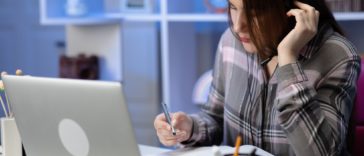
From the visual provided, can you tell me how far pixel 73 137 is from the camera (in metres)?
1.18

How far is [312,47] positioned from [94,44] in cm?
191

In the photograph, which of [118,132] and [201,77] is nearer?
[118,132]

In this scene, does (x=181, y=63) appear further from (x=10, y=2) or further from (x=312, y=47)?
(x=10, y=2)

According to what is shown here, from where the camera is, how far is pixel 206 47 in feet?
10.0

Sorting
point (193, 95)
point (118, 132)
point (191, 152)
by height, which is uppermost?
point (118, 132)

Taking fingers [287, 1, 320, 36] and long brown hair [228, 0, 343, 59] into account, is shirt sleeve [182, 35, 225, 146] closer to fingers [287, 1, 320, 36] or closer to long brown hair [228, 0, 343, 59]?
long brown hair [228, 0, 343, 59]

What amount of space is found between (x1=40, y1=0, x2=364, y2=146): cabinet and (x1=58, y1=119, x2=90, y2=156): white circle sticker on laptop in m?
1.51

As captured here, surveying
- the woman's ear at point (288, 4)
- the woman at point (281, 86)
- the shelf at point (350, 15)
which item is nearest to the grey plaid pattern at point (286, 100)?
the woman at point (281, 86)

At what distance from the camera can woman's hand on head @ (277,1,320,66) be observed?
145cm

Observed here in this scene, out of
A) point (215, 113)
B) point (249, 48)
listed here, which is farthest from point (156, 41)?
point (249, 48)

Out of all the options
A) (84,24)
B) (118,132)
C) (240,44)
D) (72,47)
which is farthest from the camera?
(72,47)

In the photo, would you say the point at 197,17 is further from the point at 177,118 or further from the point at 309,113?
the point at 309,113

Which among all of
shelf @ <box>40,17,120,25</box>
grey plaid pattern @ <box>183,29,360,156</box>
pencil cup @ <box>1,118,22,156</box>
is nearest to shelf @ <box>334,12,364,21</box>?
grey plaid pattern @ <box>183,29,360,156</box>

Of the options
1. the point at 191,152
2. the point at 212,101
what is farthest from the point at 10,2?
the point at 191,152
